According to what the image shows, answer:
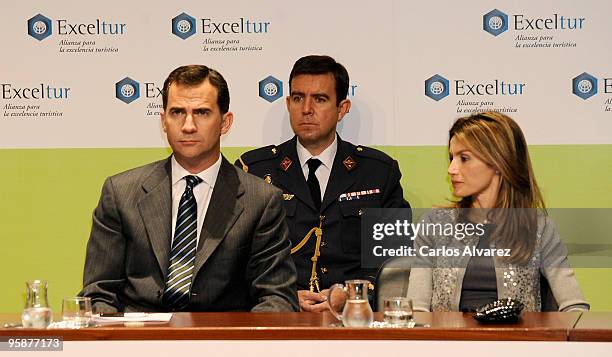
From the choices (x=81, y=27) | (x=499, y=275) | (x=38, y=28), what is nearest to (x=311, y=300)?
(x=499, y=275)

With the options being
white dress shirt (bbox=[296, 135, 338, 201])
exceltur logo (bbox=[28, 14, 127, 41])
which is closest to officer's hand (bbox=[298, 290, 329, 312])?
white dress shirt (bbox=[296, 135, 338, 201])

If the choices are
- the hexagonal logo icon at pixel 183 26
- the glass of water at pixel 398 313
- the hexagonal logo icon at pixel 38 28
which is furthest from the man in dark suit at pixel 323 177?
the glass of water at pixel 398 313

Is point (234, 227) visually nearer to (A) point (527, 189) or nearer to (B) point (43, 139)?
(A) point (527, 189)

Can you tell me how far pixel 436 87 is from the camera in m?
4.61

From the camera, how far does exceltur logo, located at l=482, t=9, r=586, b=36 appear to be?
4.57 meters

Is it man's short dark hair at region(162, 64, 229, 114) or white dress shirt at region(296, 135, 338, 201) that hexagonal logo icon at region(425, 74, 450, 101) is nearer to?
white dress shirt at region(296, 135, 338, 201)

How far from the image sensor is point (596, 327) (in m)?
2.52

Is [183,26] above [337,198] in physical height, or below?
above

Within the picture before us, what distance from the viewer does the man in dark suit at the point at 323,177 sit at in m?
4.33

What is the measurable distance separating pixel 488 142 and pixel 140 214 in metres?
1.36

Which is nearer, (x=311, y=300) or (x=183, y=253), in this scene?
(x=183, y=253)

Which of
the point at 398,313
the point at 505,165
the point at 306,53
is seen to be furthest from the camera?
the point at 306,53

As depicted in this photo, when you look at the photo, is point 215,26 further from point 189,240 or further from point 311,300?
point 189,240

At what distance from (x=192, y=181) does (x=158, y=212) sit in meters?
0.20
